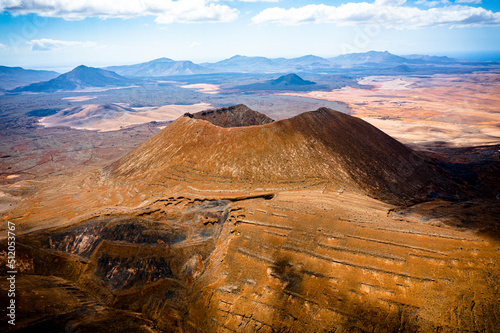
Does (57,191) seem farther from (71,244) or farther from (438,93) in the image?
(438,93)

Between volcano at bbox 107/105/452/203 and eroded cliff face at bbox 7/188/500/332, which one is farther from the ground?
volcano at bbox 107/105/452/203

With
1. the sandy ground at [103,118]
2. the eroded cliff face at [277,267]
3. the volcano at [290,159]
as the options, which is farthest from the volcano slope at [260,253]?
the sandy ground at [103,118]

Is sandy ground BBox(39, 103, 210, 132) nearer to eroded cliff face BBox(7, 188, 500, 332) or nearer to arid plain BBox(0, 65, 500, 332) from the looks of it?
arid plain BBox(0, 65, 500, 332)

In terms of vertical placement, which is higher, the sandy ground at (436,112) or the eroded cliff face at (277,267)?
the sandy ground at (436,112)

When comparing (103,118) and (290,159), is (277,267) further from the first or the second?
(103,118)

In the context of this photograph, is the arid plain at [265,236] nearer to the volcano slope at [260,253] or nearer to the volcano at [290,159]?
the volcano slope at [260,253]

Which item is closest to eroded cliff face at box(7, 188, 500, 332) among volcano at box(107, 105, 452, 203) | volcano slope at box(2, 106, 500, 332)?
volcano slope at box(2, 106, 500, 332)

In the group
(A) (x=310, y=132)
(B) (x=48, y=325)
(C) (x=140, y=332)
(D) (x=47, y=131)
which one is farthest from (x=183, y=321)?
(D) (x=47, y=131)

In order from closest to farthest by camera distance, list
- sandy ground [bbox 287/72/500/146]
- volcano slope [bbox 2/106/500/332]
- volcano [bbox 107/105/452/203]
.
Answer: volcano slope [bbox 2/106/500/332]
volcano [bbox 107/105/452/203]
sandy ground [bbox 287/72/500/146]
